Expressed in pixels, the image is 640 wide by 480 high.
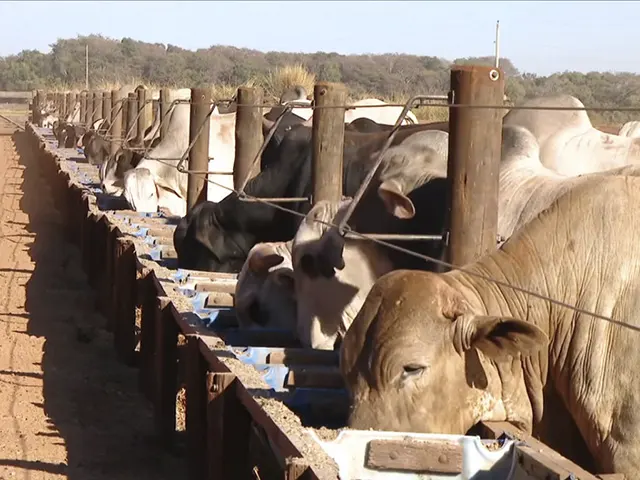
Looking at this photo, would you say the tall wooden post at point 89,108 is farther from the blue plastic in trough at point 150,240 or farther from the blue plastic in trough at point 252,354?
the blue plastic in trough at point 252,354

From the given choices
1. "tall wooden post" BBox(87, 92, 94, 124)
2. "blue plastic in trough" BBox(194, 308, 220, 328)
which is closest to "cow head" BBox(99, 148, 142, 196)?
"blue plastic in trough" BBox(194, 308, 220, 328)

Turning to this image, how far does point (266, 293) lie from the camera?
24.5ft

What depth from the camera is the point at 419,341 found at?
4.65 metres

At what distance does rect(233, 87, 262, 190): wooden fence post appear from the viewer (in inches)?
417

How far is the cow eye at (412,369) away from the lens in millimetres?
4617

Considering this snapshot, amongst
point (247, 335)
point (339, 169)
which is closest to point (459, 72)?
point (247, 335)

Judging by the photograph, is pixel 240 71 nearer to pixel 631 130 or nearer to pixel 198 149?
pixel 198 149

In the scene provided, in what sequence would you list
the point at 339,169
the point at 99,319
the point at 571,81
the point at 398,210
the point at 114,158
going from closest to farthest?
the point at 398,210
the point at 339,169
the point at 99,319
the point at 114,158
the point at 571,81

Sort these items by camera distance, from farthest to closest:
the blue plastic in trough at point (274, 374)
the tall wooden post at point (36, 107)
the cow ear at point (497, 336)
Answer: the tall wooden post at point (36, 107)
the blue plastic in trough at point (274, 374)
the cow ear at point (497, 336)

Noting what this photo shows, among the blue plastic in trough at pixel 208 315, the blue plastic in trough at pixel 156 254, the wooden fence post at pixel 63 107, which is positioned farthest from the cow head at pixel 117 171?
the wooden fence post at pixel 63 107

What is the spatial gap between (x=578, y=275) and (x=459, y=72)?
3.76 feet

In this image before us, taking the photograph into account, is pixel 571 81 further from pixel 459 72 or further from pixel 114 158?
pixel 459 72

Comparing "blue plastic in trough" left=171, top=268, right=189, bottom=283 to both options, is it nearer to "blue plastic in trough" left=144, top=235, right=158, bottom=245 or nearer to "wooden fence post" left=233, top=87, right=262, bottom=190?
"wooden fence post" left=233, top=87, right=262, bottom=190

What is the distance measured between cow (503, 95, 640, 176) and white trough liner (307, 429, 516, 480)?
443 cm
